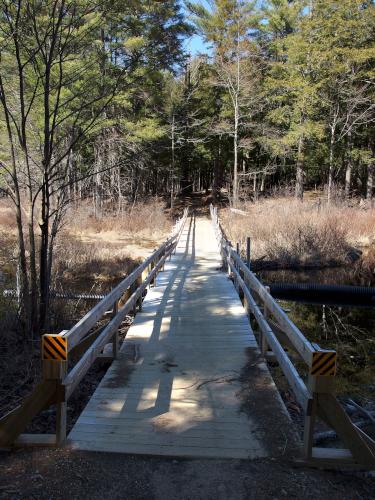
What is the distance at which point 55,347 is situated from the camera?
352 cm

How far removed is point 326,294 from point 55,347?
1260cm

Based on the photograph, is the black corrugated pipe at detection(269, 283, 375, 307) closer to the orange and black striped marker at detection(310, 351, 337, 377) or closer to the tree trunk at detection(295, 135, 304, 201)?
the orange and black striped marker at detection(310, 351, 337, 377)

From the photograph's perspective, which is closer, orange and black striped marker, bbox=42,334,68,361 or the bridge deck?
orange and black striped marker, bbox=42,334,68,361

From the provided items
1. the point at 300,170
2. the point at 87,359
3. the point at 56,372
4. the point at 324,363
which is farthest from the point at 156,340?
the point at 300,170

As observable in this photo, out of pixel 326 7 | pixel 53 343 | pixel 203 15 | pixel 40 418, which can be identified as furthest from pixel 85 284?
pixel 203 15

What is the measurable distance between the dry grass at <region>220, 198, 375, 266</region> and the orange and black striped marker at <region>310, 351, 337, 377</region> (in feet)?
49.2

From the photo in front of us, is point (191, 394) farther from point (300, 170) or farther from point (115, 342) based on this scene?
point (300, 170)

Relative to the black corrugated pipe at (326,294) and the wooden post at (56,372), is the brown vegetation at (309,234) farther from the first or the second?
the wooden post at (56,372)

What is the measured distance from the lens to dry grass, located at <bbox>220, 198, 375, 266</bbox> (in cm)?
1928

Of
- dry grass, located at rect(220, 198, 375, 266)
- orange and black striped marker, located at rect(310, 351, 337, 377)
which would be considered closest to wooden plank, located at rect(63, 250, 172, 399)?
orange and black striped marker, located at rect(310, 351, 337, 377)

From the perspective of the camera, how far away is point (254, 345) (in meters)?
6.44

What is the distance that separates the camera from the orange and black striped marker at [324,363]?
3.30 m

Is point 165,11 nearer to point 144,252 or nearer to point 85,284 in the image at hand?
point 85,284

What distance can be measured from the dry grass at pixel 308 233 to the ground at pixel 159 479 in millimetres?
15042
